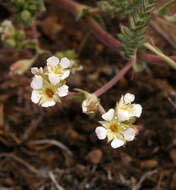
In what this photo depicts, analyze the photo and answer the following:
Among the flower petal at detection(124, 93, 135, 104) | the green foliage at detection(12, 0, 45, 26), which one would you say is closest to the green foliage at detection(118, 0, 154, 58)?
the flower petal at detection(124, 93, 135, 104)

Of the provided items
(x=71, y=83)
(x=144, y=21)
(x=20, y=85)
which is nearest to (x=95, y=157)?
(x=71, y=83)

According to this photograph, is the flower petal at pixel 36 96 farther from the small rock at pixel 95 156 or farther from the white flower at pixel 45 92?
the small rock at pixel 95 156

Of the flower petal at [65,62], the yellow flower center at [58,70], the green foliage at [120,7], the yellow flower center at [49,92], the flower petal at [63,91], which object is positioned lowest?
the yellow flower center at [49,92]

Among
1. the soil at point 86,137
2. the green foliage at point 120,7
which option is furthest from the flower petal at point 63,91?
the green foliage at point 120,7

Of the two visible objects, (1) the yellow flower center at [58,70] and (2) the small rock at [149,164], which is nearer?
(1) the yellow flower center at [58,70]

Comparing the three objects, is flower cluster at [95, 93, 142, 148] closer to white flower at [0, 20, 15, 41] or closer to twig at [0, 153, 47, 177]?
twig at [0, 153, 47, 177]

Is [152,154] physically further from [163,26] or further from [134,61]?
[163,26]

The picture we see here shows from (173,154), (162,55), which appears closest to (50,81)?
(162,55)
